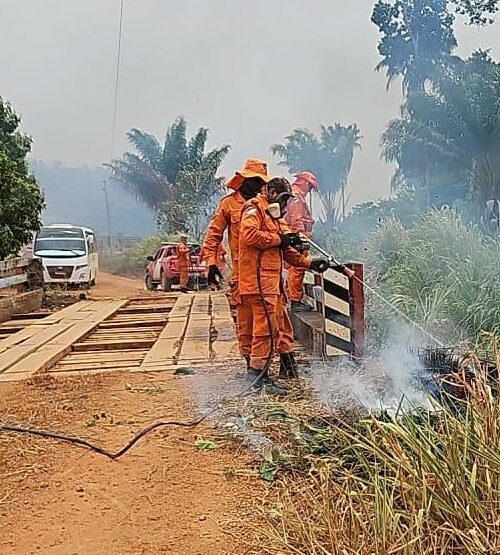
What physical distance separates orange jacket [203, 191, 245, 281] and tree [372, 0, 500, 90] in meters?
18.6

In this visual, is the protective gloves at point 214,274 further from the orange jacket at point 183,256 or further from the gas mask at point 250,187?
the orange jacket at point 183,256

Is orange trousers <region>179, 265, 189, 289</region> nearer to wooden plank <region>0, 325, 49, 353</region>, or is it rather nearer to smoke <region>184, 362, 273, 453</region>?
wooden plank <region>0, 325, 49, 353</region>

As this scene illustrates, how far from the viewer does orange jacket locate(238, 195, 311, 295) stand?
16.7 feet

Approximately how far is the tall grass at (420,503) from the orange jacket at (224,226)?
3.24 meters

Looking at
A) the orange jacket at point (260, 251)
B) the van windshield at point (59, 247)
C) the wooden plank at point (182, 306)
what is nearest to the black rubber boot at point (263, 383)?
the orange jacket at point (260, 251)

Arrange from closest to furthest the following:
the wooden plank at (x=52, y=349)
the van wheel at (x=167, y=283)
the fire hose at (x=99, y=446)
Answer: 1. the fire hose at (x=99, y=446)
2. the wooden plank at (x=52, y=349)
3. the van wheel at (x=167, y=283)

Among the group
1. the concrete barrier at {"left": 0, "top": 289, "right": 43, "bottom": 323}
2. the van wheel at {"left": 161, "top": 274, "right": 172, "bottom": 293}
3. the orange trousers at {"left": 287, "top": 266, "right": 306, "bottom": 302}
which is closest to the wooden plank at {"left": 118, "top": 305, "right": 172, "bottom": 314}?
the concrete barrier at {"left": 0, "top": 289, "right": 43, "bottom": 323}

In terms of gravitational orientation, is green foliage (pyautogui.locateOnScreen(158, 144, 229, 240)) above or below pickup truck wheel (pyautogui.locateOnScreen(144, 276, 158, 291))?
above

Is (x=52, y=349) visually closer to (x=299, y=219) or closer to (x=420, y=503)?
(x=299, y=219)

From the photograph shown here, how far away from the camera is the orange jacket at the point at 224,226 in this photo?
5945 millimetres

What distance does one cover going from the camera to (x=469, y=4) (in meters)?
19.8

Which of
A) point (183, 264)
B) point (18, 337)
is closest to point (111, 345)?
point (18, 337)

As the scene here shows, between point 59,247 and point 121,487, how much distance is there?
60.4 ft

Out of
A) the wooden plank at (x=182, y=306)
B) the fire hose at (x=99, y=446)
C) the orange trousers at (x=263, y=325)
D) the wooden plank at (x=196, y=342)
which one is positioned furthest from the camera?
the wooden plank at (x=182, y=306)
